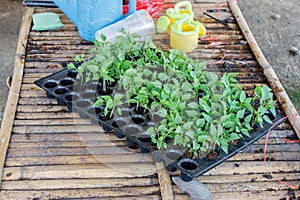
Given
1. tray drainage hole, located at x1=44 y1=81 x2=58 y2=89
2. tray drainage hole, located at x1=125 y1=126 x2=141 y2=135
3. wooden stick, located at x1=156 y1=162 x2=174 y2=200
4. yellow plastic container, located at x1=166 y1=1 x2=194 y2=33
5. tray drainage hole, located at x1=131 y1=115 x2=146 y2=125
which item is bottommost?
wooden stick, located at x1=156 y1=162 x2=174 y2=200

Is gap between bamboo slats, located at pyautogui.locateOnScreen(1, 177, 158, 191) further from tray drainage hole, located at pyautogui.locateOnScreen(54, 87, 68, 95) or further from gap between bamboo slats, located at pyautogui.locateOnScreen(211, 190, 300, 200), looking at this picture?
tray drainage hole, located at pyautogui.locateOnScreen(54, 87, 68, 95)

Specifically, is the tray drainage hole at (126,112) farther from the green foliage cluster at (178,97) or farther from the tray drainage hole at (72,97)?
the tray drainage hole at (72,97)

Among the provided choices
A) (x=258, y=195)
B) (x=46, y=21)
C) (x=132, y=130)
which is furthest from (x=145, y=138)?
(x=46, y=21)

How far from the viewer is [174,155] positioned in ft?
3.00

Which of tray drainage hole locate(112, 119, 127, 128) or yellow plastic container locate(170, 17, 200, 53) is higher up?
yellow plastic container locate(170, 17, 200, 53)

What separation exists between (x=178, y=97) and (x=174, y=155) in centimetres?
14

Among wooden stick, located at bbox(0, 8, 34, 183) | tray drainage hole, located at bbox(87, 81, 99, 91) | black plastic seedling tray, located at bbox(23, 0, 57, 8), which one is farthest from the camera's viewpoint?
black plastic seedling tray, located at bbox(23, 0, 57, 8)

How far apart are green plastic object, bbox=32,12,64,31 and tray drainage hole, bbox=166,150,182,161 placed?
77cm

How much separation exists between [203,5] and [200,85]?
0.70 meters

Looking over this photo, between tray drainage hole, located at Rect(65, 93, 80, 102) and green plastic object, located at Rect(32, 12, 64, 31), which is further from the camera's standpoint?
green plastic object, located at Rect(32, 12, 64, 31)

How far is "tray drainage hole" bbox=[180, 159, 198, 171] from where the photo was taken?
2.91ft

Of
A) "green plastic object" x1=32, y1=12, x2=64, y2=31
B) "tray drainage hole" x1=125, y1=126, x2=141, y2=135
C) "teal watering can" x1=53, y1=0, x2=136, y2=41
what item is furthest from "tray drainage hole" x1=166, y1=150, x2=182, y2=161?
"green plastic object" x1=32, y1=12, x2=64, y2=31

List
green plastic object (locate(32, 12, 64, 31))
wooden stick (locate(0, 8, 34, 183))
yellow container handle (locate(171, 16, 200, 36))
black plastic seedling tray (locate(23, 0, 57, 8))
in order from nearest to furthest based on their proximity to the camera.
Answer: wooden stick (locate(0, 8, 34, 183)), yellow container handle (locate(171, 16, 200, 36)), green plastic object (locate(32, 12, 64, 31)), black plastic seedling tray (locate(23, 0, 57, 8))

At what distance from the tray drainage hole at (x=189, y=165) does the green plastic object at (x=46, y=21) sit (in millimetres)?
811
